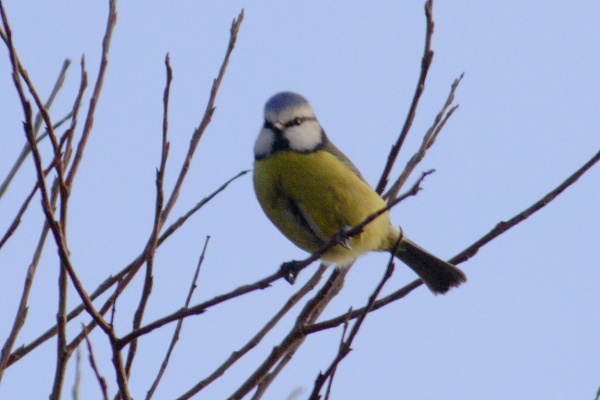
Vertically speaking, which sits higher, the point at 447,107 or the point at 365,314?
the point at 447,107

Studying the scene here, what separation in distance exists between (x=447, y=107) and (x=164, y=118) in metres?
1.44

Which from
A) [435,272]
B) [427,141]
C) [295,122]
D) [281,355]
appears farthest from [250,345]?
[435,272]

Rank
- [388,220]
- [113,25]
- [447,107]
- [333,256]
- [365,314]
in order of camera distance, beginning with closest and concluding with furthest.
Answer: [365,314]
[113,25]
[447,107]
[333,256]
[388,220]

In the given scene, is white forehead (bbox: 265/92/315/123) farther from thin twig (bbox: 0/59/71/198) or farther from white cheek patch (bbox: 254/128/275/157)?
thin twig (bbox: 0/59/71/198)

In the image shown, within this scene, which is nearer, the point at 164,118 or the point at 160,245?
the point at 164,118

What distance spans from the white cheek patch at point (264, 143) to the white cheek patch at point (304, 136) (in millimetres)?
81

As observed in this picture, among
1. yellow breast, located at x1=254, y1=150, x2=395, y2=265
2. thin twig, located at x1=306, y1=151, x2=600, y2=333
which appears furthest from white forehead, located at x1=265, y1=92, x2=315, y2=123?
thin twig, located at x1=306, y1=151, x2=600, y2=333

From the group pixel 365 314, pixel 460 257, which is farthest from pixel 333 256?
pixel 365 314

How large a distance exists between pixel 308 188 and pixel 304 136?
368 mm

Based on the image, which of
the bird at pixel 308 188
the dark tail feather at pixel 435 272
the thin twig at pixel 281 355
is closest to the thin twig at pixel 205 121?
the thin twig at pixel 281 355

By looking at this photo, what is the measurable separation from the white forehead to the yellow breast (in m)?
0.25

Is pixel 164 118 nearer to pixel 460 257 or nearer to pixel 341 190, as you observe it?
pixel 460 257

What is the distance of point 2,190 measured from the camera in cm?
221

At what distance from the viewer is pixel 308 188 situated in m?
3.66
